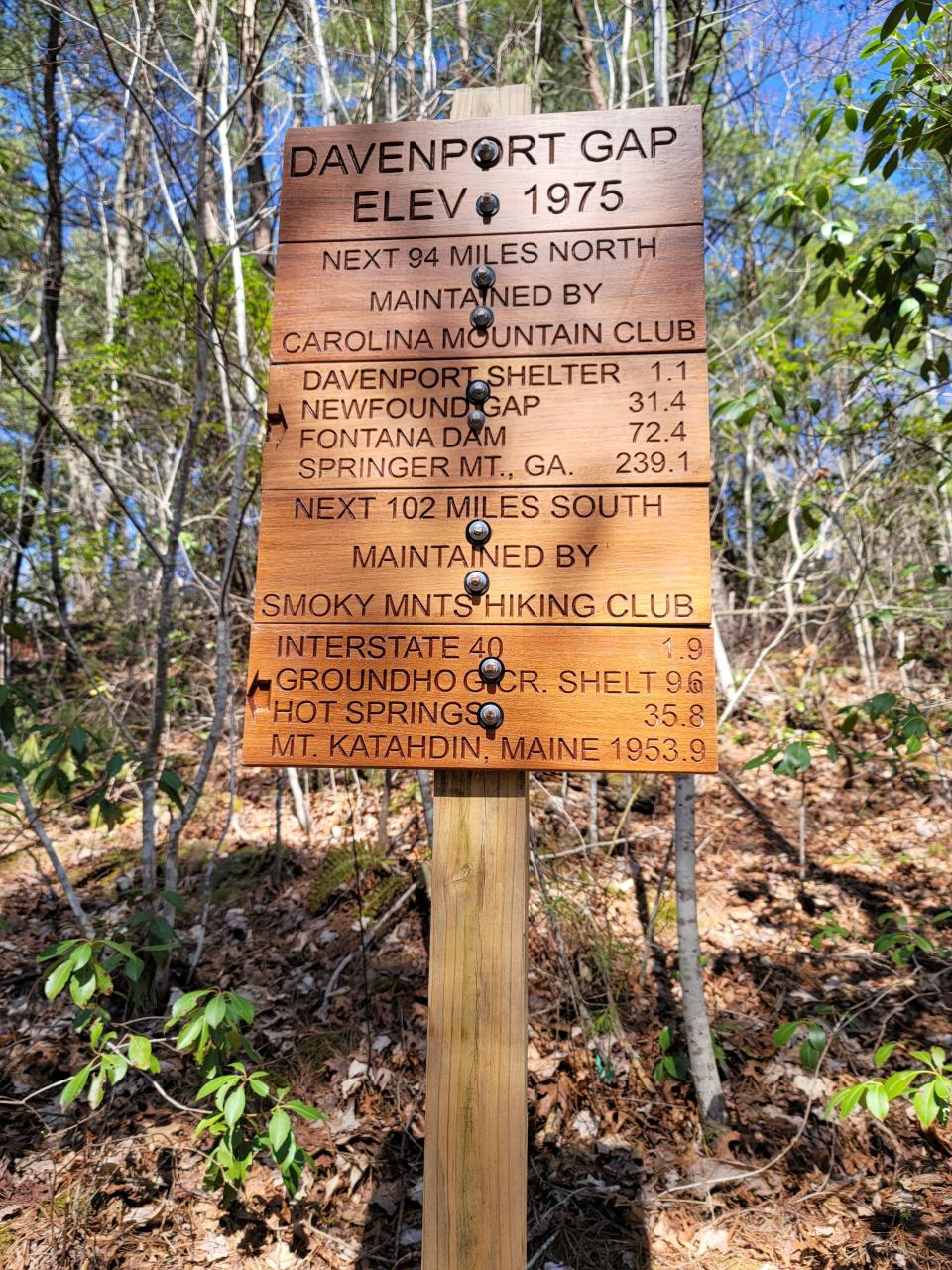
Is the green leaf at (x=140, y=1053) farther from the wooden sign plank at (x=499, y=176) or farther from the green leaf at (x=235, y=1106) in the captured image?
the wooden sign plank at (x=499, y=176)

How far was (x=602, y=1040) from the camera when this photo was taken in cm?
327

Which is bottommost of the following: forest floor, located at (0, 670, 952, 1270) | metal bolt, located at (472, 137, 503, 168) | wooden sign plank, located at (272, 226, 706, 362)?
forest floor, located at (0, 670, 952, 1270)

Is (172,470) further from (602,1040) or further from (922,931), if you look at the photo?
(922,931)

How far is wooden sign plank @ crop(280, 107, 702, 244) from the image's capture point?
5.58 ft

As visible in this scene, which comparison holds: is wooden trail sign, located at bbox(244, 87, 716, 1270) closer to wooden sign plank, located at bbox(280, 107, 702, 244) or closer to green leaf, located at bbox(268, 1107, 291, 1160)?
wooden sign plank, located at bbox(280, 107, 702, 244)

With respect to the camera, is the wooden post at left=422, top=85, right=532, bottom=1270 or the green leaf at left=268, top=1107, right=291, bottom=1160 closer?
the wooden post at left=422, top=85, right=532, bottom=1270

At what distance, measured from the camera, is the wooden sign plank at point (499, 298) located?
5.48 ft

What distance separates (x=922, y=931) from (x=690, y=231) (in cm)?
363

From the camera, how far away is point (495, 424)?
168 cm

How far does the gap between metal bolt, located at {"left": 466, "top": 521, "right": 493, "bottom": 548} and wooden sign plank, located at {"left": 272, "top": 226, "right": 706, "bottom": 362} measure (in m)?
0.37

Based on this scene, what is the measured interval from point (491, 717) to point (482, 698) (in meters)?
0.04

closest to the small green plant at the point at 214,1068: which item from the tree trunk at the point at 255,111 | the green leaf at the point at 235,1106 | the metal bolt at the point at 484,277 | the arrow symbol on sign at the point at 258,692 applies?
the green leaf at the point at 235,1106

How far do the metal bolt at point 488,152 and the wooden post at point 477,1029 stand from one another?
4.37ft

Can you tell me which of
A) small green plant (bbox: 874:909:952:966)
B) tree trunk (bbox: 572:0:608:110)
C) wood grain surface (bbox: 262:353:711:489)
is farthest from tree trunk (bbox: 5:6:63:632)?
small green plant (bbox: 874:909:952:966)
